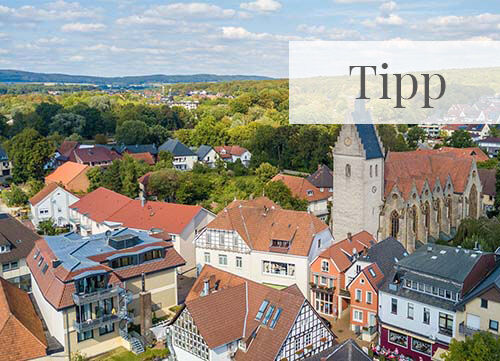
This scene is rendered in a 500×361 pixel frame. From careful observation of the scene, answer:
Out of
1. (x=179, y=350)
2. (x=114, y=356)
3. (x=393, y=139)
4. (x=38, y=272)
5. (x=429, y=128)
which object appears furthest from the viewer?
(x=429, y=128)

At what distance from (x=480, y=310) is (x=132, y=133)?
280 ft

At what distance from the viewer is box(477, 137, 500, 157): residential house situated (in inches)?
4235

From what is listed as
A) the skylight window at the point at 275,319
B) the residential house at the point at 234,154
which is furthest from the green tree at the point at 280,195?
the residential house at the point at 234,154

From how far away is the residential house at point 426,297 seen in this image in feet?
94.3

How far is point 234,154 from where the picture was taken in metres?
98.5

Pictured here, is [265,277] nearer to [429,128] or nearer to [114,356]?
[114,356]

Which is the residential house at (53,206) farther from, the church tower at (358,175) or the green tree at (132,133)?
the green tree at (132,133)

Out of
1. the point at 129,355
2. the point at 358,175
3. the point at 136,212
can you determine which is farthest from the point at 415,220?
the point at 129,355

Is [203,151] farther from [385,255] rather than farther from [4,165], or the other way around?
[385,255]

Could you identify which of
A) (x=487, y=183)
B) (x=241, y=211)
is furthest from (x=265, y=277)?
(x=487, y=183)

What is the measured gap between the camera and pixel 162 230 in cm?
4622

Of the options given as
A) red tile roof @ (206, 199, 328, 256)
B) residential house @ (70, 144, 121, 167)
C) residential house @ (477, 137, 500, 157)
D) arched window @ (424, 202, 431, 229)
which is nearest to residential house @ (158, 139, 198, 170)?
residential house @ (70, 144, 121, 167)

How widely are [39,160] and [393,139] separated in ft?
184

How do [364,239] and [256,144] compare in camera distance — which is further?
[256,144]
